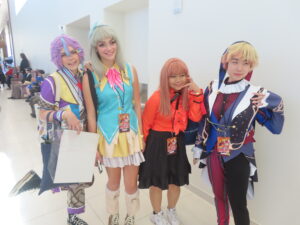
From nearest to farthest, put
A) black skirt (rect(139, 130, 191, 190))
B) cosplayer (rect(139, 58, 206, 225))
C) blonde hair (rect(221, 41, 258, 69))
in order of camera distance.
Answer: blonde hair (rect(221, 41, 258, 69)) → cosplayer (rect(139, 58, 206, 225)) → black skirt (rect(139, 130, 191, 190))

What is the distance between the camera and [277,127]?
1.09 m

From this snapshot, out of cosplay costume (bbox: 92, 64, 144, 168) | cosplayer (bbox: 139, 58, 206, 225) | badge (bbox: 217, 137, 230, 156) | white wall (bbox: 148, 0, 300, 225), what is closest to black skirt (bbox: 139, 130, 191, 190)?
cosplayer (bbox: 139, 58, 206, 225)

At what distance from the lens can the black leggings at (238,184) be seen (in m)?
1.14

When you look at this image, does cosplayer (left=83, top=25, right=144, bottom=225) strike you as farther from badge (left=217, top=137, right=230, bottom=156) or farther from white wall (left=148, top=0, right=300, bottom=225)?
white wall (left=148, top=0, right=300, bottom=225)

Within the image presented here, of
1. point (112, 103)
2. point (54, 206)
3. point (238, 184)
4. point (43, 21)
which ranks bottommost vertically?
point (54, 206)

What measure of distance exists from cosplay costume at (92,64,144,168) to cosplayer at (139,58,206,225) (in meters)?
0.14

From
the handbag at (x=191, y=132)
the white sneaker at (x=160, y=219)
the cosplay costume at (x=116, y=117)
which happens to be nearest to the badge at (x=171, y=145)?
the handbag at (x=191, y=132)

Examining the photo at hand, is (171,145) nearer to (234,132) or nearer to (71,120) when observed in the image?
(234,132)

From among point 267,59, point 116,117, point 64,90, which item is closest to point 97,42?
point 64,90

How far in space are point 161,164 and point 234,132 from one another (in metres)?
0.50

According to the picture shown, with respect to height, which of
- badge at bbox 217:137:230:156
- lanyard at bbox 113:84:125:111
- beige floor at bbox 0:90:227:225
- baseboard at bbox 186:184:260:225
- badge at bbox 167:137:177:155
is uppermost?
lanyard at bbox 113:84:125:111

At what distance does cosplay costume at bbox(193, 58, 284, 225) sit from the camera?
42.8 inches

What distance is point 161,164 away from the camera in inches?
53.0

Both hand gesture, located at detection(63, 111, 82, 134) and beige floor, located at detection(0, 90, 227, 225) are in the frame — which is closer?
hand gesture, located at detection(63, 111, 82, 134)
